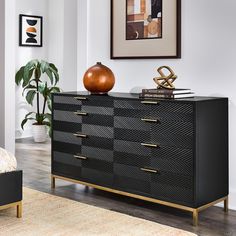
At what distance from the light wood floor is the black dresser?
0.10 m

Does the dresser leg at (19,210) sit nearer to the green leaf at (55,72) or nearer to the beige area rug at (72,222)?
the beige area rug at (72,222)

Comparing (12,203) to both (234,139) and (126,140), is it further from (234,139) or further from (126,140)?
(234,139)

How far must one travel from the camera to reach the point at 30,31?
7.25m

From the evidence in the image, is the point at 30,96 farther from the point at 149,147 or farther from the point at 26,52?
the point at 149,147

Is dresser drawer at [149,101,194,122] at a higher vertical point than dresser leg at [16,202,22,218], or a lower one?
higher

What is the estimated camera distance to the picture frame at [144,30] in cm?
404

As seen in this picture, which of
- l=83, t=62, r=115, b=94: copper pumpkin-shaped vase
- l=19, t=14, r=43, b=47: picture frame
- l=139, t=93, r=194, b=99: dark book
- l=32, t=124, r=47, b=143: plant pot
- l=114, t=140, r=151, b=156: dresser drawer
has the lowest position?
l=32, t=124, r=47, b=143: plant pot

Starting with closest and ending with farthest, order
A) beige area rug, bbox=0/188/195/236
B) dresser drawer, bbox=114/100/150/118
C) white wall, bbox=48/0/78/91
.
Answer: beige area rug, bbox=0/188/195/236 → dresser drawer, bbox=114/100/150/118 → white wall, bbox=48/0/78/91

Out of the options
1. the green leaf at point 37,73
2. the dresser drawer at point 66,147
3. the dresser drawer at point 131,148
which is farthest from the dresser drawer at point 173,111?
the green leaf at point 37,73

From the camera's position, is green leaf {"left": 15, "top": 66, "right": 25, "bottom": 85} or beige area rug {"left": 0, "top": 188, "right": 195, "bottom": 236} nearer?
beige area rug {"left": 0, "top": 188, "right": 195, "bottom": 236}

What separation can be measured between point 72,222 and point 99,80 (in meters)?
1.22

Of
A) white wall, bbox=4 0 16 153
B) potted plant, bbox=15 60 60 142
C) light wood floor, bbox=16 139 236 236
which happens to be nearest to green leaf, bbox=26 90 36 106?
potted plant, bbox=15 60 60 142

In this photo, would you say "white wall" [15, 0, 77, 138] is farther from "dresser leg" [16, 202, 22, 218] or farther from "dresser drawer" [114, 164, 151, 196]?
"dresser leg" [16, 202, 22, 218]

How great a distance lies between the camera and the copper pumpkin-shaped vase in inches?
159
